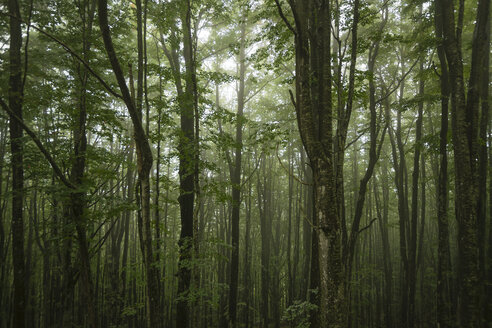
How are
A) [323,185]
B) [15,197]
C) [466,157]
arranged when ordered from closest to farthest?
[323,185] < [466,157] < [15,197]

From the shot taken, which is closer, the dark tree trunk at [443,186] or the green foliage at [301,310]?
the green foliage at [301,310]

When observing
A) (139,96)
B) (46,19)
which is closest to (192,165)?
(139,96)

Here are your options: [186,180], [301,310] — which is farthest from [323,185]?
[186,180]

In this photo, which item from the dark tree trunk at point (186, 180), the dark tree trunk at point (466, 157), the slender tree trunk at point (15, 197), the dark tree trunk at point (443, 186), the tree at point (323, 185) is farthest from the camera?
the dark tree trunk at point (443, 186)

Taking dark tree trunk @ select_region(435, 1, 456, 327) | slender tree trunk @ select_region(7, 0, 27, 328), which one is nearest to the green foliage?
dark tree trunk @ select_region(435, 1, 456, 327)

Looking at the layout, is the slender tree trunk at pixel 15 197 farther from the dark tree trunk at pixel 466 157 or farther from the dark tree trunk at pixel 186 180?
the dark tree trunk at pixel 466 157

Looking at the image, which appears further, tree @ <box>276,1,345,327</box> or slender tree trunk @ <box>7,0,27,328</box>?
slender tree trunk @ <box>7,0,27,328</box>

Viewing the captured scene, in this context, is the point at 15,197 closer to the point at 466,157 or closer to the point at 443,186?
the point at 466,157

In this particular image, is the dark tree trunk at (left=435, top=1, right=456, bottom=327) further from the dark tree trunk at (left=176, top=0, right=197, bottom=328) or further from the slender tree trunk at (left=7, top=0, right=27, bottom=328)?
the slender tree trunk at (left=7, top=0, right=27, bottom=328)

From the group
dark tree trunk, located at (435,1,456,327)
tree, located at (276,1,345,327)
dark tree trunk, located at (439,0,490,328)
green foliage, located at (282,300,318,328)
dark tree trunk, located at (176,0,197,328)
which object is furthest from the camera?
dark tree trunk, located at (435,1,456,327)

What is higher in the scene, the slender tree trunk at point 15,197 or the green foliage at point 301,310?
the slender tree trunk at point 15,197

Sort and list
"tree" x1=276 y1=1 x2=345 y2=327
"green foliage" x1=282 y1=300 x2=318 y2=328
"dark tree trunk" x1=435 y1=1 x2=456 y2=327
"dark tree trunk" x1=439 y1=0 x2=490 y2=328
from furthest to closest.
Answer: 1. "dark tree trunk" x1=435 y1=1 x2=456 y2=327
2. "green foliage" x1=282 y1=300 x2=318 y2=328
3. "dark tree trunk" x1=439 y1=0 x2=490 y2=328
4. "tree" x1=276 y1=1 x2=345 y2=327

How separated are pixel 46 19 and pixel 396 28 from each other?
35.8 feet

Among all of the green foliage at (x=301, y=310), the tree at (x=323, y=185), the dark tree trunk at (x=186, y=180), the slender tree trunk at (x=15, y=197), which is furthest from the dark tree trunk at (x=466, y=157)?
the slender tree trunk at (x=15, y=197)
